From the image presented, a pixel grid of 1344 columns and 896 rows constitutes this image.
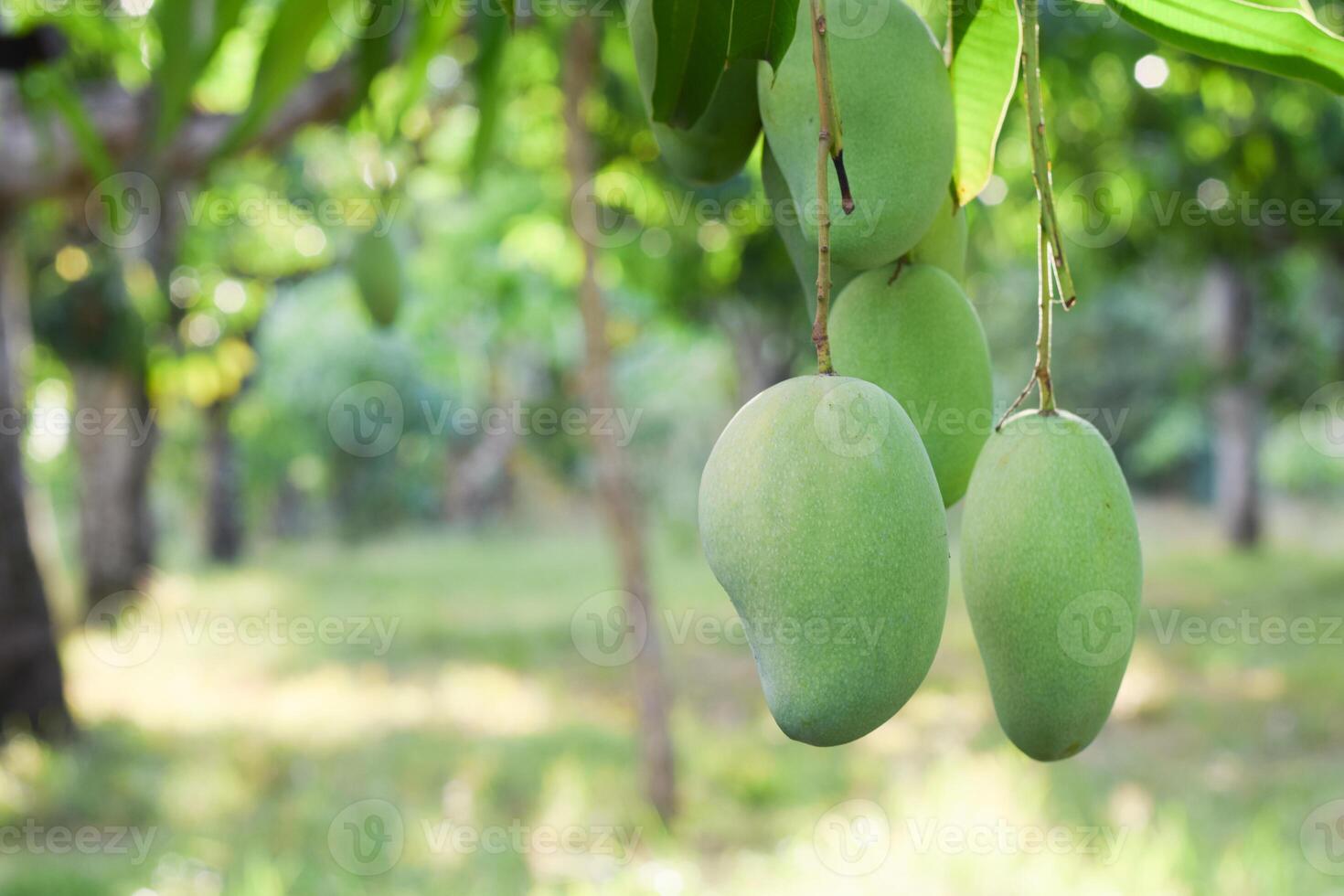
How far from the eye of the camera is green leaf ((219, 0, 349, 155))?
812mm

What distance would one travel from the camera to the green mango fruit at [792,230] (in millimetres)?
477

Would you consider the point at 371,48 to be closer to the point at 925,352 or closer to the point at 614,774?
the point at 925,352

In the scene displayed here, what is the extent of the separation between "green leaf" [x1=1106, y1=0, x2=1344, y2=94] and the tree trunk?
663 cm

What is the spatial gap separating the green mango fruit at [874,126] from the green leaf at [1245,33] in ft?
0.27

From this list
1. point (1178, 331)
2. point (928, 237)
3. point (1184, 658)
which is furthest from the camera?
point (1178, 331)

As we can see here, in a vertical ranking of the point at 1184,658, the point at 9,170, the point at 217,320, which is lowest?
the point at 1184,658

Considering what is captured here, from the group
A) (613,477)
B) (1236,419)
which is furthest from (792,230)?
(1236,419)

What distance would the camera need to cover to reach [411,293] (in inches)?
202

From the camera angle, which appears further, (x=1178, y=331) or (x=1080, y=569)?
(x=1178, y=331)

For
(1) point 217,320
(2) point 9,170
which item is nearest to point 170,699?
(1) point 217,320

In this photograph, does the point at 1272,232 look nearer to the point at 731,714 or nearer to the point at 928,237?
the point at 731,714

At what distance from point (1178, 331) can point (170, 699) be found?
11.2 metres

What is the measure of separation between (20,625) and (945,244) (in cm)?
388

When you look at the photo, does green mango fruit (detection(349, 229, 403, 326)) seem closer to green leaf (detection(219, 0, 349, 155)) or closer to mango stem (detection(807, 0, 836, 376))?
green leaf (detection(219, 0, 349, 155))
